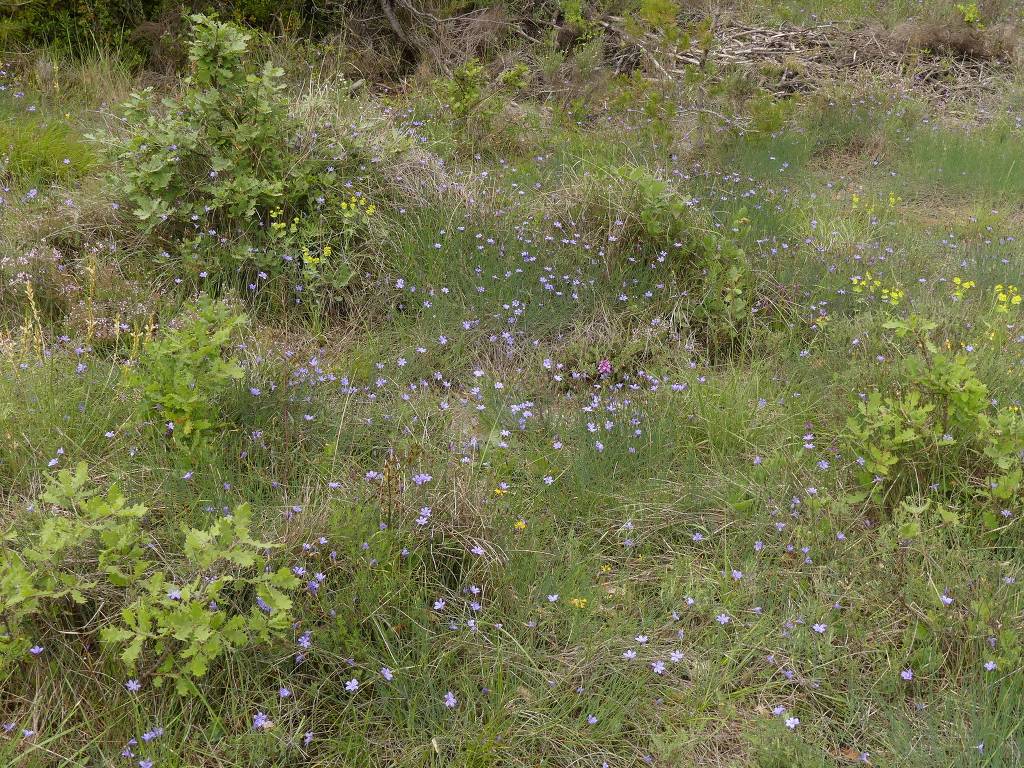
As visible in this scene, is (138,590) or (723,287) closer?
(138,590)

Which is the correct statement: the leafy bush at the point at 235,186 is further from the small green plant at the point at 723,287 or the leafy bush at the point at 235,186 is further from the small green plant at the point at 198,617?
the small green plant at the point at 198,617

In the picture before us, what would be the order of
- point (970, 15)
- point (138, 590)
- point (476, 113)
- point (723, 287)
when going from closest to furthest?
point (138, 590)
point (723, 287)
point (476, 113)
point (970, 15)

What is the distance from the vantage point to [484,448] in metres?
3.40

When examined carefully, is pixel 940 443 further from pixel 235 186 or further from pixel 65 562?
pixel 235 186

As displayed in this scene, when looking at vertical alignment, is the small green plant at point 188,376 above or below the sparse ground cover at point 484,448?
above

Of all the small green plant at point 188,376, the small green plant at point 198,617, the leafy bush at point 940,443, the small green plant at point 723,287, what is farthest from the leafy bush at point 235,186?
the leafy bush at point 940,443

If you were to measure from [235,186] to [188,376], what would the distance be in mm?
1802

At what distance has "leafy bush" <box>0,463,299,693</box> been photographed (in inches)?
92.8

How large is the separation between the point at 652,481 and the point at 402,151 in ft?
9.24

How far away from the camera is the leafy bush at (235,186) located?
461cm

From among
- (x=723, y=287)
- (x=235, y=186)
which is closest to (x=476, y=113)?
(x=235, y=186)

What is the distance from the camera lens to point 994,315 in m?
4.47

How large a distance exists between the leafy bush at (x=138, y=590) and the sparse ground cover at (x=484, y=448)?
0.5 inches

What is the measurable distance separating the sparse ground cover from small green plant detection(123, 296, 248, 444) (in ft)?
0.06
